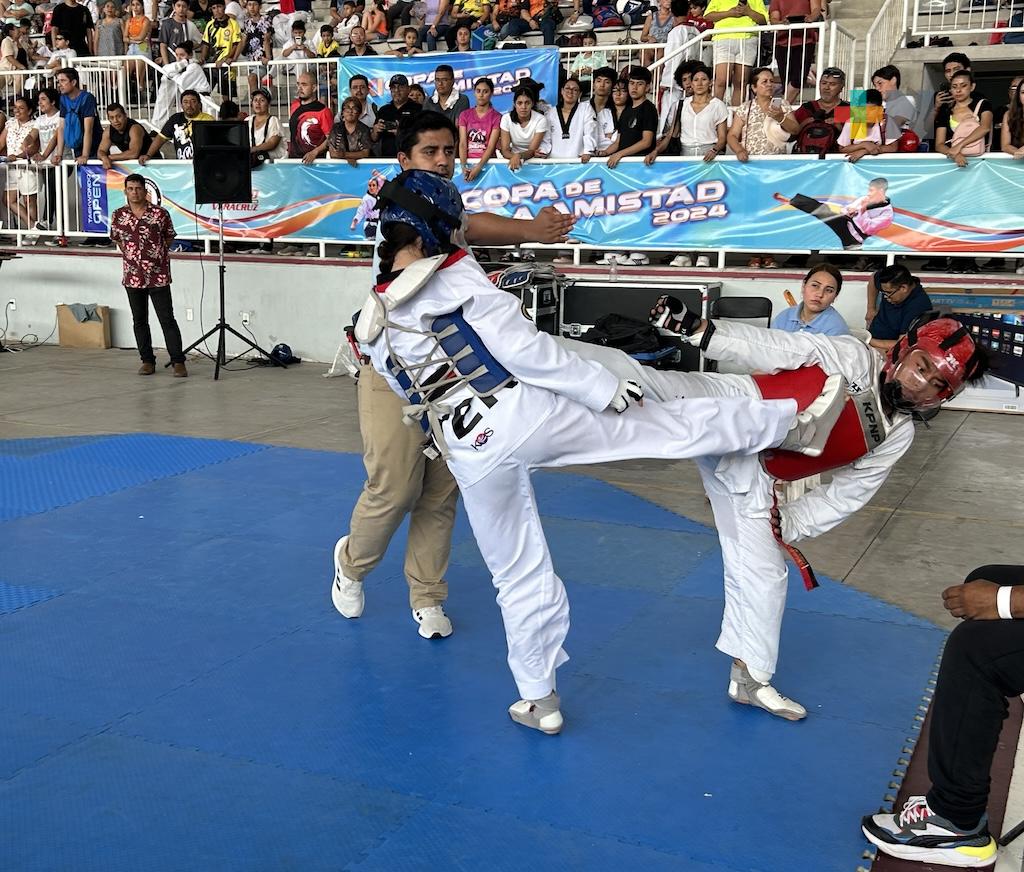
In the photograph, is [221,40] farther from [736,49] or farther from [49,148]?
[736,49]

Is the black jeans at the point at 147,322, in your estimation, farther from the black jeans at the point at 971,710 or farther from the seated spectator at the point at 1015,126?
the black jeans at the point at 971,710

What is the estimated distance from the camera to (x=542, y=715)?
12.1 ft

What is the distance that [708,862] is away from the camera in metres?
2.97

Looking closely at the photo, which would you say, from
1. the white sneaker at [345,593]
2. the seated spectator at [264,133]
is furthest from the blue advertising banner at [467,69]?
the white sneaker at [345,593]

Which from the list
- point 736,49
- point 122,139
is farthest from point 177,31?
point 736,49

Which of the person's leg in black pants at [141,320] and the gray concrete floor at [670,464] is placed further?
the person's leg in black pants at [141,320]

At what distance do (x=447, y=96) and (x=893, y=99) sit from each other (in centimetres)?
481

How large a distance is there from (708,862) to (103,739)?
6.72ft

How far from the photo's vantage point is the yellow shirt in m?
11.0

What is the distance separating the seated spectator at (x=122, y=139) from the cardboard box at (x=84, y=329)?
1.91 metres

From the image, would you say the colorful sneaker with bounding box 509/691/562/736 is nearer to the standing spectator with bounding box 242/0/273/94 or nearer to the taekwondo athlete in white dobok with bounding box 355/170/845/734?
the taekwondo athlete in white dobok with bounding box 355/170/845/734

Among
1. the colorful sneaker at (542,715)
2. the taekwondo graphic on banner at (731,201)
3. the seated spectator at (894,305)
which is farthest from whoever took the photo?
the taekwondo graphic on banner at (731,201)

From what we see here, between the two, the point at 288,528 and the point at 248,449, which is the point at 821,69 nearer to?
the point at 248,449

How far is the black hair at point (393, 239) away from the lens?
350 centimetres
